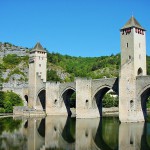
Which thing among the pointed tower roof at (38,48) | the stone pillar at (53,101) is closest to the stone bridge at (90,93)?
the stone pillar at (53,101)

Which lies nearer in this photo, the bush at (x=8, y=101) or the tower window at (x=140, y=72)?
the tower window at (x=140, y=72)

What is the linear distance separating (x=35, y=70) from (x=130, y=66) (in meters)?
23.0

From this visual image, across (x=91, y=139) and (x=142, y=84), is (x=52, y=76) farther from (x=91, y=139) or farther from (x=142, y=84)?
(x=91, y=139)

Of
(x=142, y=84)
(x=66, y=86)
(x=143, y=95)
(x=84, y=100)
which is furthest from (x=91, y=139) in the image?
(x=66, y=86)

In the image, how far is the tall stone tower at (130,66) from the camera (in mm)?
39594

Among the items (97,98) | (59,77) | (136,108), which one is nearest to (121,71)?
(136,108)

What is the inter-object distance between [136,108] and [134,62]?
5.94 m

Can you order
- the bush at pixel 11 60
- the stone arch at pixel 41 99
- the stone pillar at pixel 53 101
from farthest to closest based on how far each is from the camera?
the bush at pixel 11 60 < the stone arch at pixel 41 99 < the stone pillar at pixel 53 101

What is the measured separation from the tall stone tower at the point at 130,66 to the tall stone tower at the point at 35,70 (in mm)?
20313

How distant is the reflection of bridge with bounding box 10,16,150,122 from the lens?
39.6 meters

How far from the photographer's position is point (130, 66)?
132ft

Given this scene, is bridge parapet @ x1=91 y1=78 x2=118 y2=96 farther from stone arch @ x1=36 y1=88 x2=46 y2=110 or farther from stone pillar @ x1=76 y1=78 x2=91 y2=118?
stone arch @ x1=36 y1=88 x2=46 y2=110

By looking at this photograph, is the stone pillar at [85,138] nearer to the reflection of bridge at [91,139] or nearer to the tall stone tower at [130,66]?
the reflection of bridge at [91,139]

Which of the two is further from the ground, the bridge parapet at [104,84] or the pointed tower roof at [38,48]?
the pointed tower roof at [38,48]
